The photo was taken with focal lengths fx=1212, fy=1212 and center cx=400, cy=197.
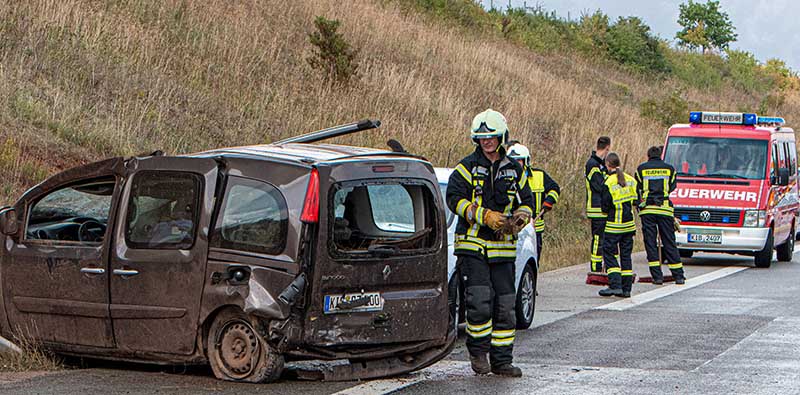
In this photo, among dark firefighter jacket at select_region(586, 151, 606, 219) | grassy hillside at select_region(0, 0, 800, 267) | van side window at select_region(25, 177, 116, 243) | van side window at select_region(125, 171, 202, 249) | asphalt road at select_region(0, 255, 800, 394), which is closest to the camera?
asphalt road at select_region(0, 255, 800, 394)

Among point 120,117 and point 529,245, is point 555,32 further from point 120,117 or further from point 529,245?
point 529,245

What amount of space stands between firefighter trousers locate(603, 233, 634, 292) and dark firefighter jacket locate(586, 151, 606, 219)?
0.85 m

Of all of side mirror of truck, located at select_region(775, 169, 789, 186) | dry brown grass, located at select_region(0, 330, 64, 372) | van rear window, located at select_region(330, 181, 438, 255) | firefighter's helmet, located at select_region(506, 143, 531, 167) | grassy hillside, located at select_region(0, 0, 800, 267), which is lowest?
dry brown grass, located at select_region(0, 330, 64, 372)

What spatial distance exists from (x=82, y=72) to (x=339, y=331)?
42.0 ft

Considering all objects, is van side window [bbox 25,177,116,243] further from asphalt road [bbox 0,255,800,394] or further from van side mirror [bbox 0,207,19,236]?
asphalt road [bbox 0,255,800,394]

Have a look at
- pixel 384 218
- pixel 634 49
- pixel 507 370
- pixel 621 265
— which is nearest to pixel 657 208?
pixel 621 265

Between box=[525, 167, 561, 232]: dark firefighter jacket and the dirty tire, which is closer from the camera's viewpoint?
the dirty tire

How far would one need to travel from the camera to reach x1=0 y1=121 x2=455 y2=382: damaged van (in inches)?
306

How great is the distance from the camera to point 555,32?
160 ft

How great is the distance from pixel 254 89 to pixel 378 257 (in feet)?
50.1

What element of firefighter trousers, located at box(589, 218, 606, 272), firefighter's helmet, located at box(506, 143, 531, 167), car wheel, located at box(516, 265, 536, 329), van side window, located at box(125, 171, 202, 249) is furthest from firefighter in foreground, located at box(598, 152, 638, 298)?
van side window, located at box(125, 171, 202, 249)

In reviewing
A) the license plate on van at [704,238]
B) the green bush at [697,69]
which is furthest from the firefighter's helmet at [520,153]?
the green bush at [697,69]

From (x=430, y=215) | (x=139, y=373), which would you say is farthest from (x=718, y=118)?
(x=139, y=373)

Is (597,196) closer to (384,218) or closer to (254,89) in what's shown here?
(384,218)
